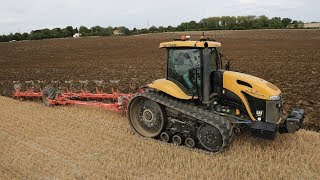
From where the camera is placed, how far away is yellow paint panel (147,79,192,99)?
8164 millimetres

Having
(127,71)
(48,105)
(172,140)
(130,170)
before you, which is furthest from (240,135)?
(127,71)

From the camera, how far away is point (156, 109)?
28.1 feet

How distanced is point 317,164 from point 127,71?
1529 centimetres

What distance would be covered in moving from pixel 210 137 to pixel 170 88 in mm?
1487

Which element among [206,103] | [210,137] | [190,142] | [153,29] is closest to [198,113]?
[206,103]

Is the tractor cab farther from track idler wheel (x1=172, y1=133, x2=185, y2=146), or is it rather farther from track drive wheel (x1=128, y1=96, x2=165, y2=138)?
track idler wheel (x1=172, y1=133, x2=185, y2=146)

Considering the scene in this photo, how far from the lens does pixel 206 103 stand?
314 inches

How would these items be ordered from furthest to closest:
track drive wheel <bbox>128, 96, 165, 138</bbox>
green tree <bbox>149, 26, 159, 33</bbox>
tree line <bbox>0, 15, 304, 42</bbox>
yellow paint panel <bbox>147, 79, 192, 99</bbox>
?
green tree <bbox>149, 26, 159, 33</bbox>
tree line <bbox>0, 15, 304, 42</bbox>
track drive wheel <bbox>128, 96, 165, 138</bbox>
yellow paint panel <bbox>147, 79, 192, 99</bbox>

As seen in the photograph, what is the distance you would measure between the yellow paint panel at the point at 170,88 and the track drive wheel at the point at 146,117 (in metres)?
0.39

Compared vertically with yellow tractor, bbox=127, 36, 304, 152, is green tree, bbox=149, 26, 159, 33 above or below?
above

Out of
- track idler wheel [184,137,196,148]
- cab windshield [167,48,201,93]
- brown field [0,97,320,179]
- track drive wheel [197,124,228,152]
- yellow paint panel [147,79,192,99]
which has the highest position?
cab windshield [167,48,201,93]

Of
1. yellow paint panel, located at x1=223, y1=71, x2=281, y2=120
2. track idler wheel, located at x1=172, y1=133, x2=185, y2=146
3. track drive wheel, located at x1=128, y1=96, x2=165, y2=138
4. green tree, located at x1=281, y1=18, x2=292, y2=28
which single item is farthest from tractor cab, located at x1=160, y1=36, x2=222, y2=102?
green tree, located at x1=281, y1=18, x2=292, y2=28

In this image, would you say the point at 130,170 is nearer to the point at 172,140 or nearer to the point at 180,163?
the point at 180,163

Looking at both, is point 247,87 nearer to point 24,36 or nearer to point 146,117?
point 146,117
